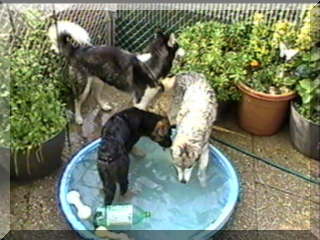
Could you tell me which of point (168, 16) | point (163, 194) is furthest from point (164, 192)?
point (168, 16)

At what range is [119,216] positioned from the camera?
357 centimetres

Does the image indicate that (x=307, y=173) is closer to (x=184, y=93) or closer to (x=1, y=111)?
(x=184, y=93)

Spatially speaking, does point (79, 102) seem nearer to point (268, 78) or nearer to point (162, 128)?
point (162, 128)

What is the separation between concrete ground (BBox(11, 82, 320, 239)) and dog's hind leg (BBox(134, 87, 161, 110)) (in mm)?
411

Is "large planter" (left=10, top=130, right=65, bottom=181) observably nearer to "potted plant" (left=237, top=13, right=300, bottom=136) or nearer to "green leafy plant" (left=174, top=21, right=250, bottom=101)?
"green leafy plant" (left=174, top=21, right=250, bottom=101)

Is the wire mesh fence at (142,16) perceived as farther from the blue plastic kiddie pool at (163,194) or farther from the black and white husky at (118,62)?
the blue plastic kiddie pool at (163,194)

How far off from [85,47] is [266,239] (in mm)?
1741

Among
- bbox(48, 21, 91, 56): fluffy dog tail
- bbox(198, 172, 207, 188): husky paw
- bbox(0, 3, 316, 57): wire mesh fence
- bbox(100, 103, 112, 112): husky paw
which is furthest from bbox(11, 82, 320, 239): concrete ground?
bbox(0, 3, 316, 57): wire mesh fence

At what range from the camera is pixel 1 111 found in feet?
12.7

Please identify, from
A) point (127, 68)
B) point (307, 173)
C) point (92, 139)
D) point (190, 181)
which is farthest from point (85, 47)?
point (307, 173)

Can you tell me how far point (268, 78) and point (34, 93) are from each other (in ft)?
5.31

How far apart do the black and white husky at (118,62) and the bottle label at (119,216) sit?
0.87m

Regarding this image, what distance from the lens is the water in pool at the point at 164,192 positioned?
12.4 ft

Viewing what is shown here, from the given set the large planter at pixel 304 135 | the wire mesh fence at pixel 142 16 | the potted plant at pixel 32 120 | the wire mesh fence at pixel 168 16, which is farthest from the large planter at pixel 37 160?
the large planter at pixel 304 135
